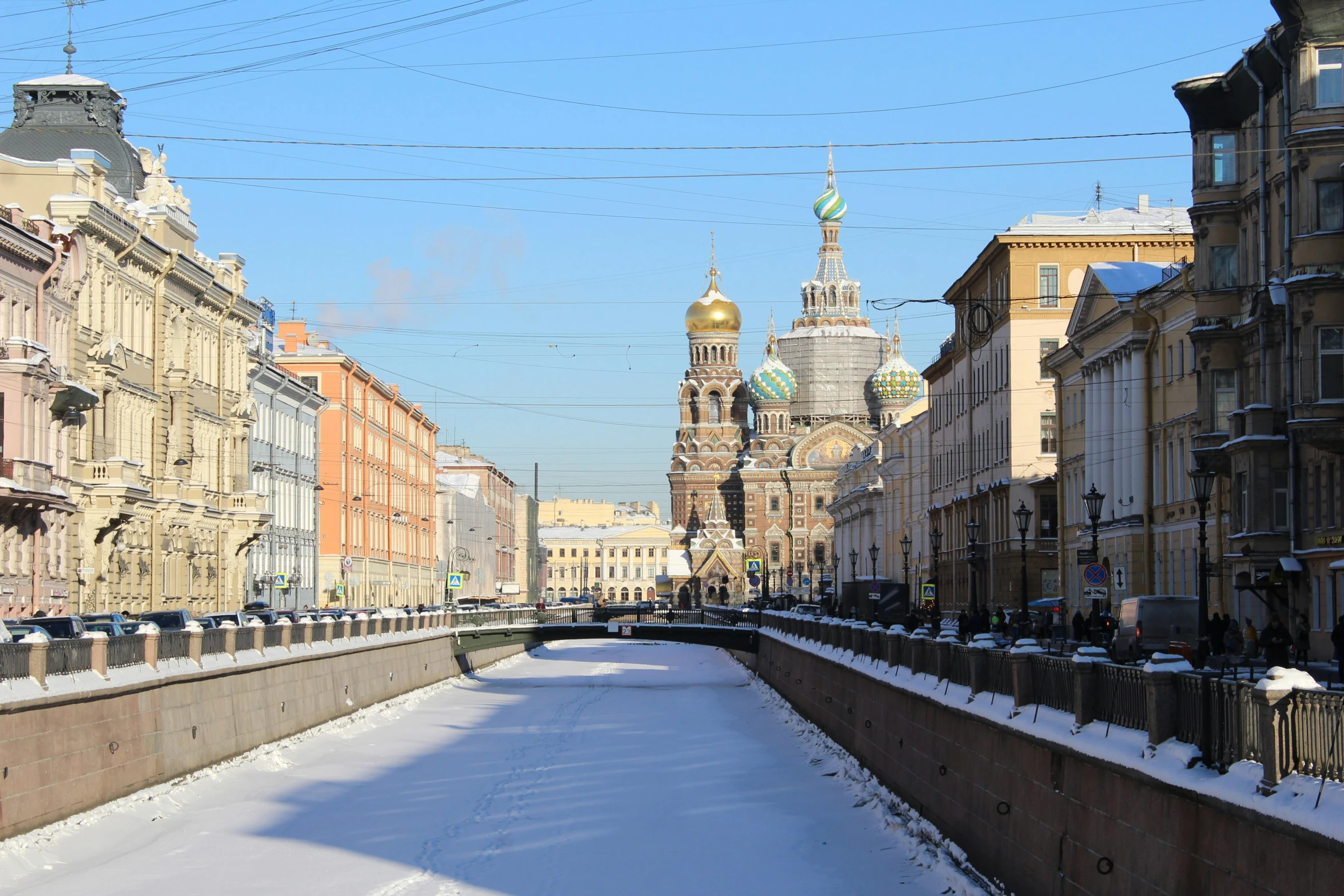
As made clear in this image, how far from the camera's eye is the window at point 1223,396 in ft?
149

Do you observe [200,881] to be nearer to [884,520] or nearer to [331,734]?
[331,734]

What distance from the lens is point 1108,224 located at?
238 feet

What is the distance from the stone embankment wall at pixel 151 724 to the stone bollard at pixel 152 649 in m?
0.35

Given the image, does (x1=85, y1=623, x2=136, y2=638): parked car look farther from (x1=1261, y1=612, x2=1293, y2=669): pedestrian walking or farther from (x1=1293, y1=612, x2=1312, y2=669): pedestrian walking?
(x1=1293, y1=612, x2=1312, y2=669): pedestrian walking

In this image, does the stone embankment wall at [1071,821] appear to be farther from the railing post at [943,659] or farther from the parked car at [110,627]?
the parked car at [110,627]

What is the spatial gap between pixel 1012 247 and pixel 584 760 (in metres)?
37.1

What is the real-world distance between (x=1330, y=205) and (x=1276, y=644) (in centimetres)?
1123

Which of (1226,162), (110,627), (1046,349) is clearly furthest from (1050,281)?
(110,627)

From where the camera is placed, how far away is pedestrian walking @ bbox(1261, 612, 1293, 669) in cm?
3159

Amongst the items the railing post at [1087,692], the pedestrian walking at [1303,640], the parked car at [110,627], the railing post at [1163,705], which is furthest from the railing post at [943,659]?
the parked car at [110,627]

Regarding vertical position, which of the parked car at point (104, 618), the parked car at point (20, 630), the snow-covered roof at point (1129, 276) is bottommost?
the parked car at point (104, 618)

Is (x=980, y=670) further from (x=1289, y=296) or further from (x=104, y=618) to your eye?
(x=104, y=618)

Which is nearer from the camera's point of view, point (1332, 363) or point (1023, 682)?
A: point (1023, 682)

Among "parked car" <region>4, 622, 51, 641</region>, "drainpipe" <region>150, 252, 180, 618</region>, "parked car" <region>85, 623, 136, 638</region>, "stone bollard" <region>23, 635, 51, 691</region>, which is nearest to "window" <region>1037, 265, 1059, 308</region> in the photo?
"drainpipe" <region>150, 252, 180, 618</region>
